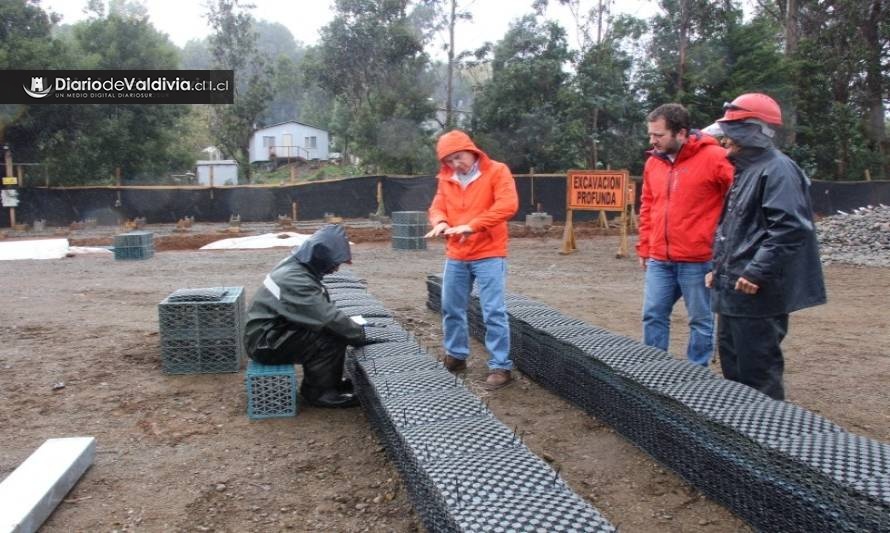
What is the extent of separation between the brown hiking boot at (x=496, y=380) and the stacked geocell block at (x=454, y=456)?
63 cm

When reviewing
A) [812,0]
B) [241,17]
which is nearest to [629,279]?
[812,0]

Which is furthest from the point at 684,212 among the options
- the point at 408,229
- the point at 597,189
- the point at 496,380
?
the point at 408,229

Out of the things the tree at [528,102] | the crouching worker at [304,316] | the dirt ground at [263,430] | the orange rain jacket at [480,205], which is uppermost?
the tree at [528,102]

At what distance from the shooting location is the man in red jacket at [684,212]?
3881 mm

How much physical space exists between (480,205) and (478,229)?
23cm

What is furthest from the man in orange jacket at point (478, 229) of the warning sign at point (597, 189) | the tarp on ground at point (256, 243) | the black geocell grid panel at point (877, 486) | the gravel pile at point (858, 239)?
the tarp on ground at point (256, 243)

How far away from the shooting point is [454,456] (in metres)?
2.64

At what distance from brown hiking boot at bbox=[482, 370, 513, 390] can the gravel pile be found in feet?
33.3

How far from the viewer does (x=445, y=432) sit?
2.92 meters

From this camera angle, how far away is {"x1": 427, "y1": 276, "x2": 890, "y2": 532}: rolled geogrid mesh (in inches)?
88.9
